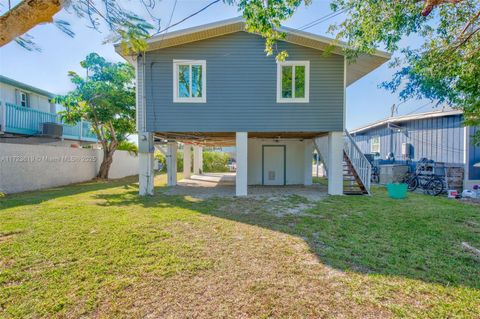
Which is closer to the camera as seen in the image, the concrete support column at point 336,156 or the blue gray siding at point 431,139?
the concrete support column at point 336,156

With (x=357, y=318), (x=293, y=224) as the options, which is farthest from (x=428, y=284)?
(x=293, y=224)

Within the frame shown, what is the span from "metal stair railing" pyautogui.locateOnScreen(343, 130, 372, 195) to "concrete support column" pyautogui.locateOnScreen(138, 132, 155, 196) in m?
7.21

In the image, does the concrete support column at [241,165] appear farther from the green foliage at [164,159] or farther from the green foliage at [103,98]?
the green foliage at [164,159]

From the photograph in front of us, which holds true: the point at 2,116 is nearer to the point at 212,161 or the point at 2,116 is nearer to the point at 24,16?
the point at 24,16

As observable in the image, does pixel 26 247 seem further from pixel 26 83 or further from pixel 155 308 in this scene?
pixel 26 83

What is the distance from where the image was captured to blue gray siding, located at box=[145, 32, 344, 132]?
8352 millimetres

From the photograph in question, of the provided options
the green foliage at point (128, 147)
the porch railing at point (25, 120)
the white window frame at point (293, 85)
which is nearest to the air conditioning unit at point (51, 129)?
the porch railing at point (25, 120)

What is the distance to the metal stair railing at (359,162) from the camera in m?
8.93

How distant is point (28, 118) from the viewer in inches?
486

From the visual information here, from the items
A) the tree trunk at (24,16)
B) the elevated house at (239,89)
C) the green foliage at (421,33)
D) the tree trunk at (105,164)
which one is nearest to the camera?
the tree trunk at (24,16)

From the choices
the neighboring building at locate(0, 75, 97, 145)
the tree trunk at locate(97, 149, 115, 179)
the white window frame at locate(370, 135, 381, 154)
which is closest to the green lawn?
the neighboring building at locate(0, 75, 97, 145)

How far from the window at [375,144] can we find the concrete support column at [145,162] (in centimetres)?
1411

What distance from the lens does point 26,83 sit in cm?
1318

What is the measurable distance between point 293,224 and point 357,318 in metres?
2.92
